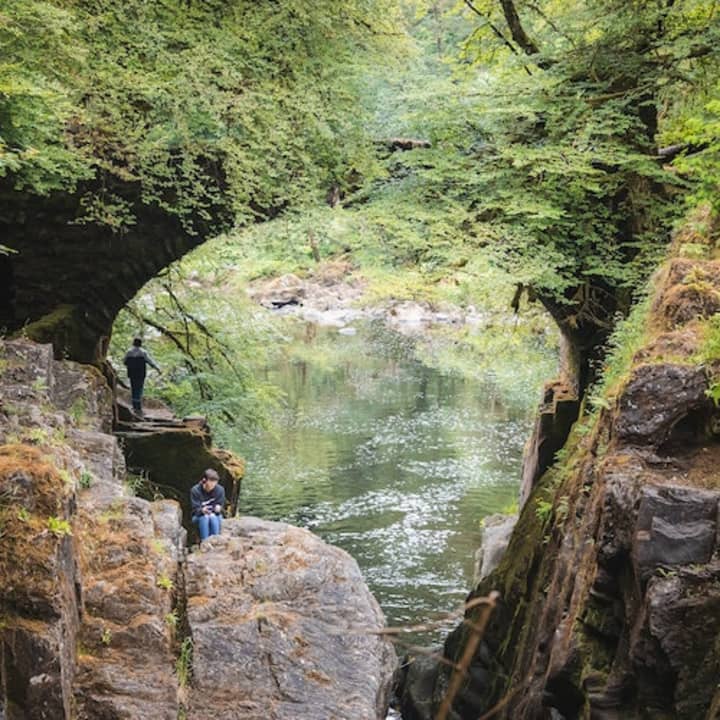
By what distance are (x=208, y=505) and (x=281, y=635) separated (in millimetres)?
2956

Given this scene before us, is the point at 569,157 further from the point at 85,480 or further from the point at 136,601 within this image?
the point at 136,601

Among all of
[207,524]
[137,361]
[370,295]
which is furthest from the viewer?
[370,295]

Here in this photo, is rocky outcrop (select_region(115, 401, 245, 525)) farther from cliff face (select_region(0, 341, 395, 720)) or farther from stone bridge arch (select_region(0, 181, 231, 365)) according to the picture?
cliff face (select_region(0, 341, 395, 720))

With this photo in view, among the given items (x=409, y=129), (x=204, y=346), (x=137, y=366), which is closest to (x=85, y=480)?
(x=137, y=366)

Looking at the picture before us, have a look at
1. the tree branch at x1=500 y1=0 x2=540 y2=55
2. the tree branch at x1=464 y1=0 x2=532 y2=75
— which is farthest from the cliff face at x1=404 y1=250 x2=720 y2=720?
the tree branch at x1=464 y1=0 x2=532 y2=75

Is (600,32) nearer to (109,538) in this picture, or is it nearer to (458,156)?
(458,156)

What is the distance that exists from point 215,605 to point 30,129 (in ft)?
18.4

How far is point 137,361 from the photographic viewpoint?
1480cm

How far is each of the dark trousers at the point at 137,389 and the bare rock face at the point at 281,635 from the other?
17.5ft

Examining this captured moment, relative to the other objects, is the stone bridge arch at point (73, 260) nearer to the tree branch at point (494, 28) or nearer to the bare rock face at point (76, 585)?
the tree branch at point (494, 28)

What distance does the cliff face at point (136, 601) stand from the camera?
491 cm

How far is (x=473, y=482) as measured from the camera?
841 inches

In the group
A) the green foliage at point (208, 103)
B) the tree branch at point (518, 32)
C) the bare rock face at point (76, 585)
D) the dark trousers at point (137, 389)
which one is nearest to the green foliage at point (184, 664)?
the bare rock face at point (76, 585)

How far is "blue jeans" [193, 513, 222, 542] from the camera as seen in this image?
429 inches
